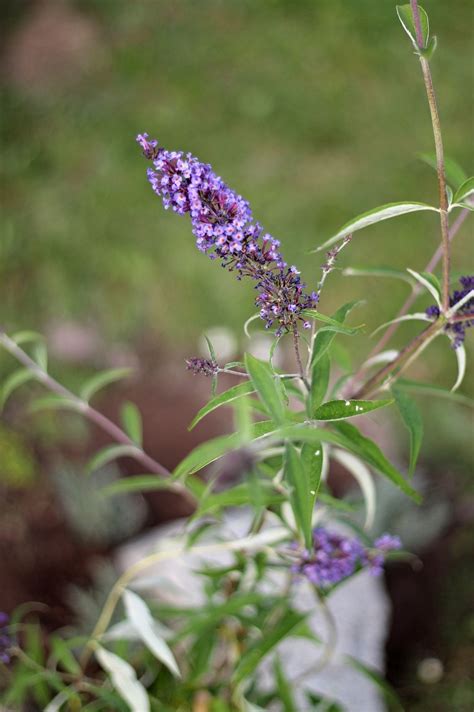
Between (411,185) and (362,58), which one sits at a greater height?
(362,58)

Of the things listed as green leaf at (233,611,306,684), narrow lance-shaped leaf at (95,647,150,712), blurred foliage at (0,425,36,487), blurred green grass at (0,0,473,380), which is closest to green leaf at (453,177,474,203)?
green leaf at (233,611,306,684)

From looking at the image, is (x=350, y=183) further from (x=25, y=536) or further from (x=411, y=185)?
(x=25, y=536)

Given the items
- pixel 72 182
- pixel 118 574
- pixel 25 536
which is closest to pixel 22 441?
pixel 25 536

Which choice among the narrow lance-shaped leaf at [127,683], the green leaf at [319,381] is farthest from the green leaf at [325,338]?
the narrow lance-shaped leaf at [127,683]

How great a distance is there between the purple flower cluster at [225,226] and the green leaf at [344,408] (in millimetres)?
121

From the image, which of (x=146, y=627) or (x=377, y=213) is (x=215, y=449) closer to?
(x=377, y=213)

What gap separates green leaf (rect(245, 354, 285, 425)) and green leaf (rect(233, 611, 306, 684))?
1.89 ft

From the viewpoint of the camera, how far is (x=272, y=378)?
2.56ft

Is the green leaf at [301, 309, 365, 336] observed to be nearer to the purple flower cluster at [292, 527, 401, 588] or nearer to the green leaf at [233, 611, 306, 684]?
the purple flower cluster at [292, 527, 401, 588]

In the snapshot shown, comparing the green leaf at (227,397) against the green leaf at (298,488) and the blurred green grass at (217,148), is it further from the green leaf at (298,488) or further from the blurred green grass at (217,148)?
the blurred green grass at (217,148)

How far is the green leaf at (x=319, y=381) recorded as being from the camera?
0.91 m

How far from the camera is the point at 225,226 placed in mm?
761

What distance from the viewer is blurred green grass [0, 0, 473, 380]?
10.4 ft

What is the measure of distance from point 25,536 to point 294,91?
7.80 feet
